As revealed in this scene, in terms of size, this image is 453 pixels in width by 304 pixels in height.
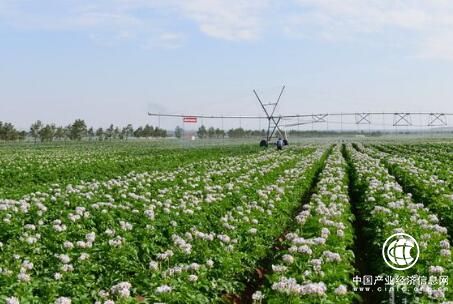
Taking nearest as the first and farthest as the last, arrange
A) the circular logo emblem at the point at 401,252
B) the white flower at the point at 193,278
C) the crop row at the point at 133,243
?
1. the crop row at the point at 133,243
2. the white flower at the point at 193,278
3. the circular logo emblem at the point at 401,252

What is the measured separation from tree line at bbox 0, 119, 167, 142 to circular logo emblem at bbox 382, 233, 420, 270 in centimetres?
8530

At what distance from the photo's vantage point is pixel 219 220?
424 inches

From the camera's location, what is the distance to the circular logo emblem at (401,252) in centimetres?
775

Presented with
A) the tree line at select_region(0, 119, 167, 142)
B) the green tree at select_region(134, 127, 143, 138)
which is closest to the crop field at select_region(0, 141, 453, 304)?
the tree line at select_region(0, 119, 167, 142)

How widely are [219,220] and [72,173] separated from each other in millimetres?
14301

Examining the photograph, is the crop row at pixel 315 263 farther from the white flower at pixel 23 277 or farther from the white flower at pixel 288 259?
the white flower at pixel 23 277

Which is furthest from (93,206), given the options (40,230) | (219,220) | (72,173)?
(72,173)

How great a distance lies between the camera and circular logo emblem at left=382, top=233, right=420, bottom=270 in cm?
775

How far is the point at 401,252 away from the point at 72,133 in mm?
100477

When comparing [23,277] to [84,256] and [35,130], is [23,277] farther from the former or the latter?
[35,130]

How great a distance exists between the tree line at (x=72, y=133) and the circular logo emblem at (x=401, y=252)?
85.3m

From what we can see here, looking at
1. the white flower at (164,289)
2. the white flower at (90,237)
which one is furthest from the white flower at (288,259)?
the white flower at (90,237)

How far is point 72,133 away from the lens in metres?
103

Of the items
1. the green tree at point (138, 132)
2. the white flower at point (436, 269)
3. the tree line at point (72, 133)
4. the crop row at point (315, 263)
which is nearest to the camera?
the crop row at point (315, 263)
